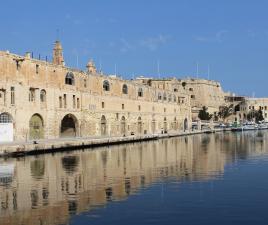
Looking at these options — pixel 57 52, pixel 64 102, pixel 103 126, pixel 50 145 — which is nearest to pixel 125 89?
pixel 103 126

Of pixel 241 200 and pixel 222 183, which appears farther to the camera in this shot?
pixel 222 183

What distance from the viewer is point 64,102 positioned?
2335 inches

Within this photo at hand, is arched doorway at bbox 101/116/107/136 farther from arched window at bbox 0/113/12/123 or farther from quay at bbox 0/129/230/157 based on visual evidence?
arched window at bbox 0/113/12/123

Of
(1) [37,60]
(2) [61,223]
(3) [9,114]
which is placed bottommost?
(2) [61,223]

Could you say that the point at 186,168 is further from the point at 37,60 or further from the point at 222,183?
the point at 37,60

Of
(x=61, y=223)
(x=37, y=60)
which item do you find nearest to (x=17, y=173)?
(x=61, y=223)

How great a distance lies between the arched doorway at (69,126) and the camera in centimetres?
6144

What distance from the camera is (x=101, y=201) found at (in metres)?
19.1

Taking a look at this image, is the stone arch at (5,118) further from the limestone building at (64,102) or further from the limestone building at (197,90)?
the limestone building at (197,90)

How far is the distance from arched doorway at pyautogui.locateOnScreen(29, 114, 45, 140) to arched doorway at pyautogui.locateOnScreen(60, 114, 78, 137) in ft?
23.2

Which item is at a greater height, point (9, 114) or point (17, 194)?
point (9, 114)

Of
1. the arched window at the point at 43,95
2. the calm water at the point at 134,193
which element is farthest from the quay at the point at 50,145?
the calm water at the point at 134,193

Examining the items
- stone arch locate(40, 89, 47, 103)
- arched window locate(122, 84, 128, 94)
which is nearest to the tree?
arched window locate(122, 84, 128, 94)

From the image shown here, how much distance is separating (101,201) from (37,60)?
3717 centimetres
